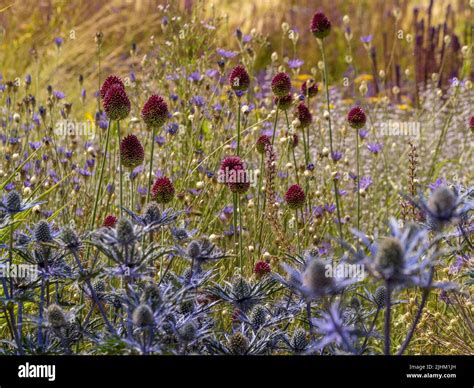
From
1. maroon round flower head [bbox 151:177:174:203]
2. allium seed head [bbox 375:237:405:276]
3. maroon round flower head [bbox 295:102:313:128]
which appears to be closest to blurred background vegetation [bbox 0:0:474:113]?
maroon round flower head [bbox 295:102:313:128]

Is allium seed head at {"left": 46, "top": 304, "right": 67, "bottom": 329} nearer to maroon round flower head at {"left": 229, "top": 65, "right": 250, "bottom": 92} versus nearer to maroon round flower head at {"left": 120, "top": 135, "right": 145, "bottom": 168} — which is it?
maroon round flower head at {"left": 120, "top": 135, "right": 145, "bottom": 168}

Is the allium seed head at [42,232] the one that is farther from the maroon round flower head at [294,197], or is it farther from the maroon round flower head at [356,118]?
the maroon round flower head at [356,118]

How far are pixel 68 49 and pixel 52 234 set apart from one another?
11.1 feet

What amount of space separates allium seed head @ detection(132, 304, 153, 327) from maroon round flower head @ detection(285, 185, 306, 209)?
932 millimetres

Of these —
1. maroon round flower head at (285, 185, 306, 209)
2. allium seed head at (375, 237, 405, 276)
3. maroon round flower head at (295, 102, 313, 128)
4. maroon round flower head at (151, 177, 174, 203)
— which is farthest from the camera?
maroon round flower head at (295, 102, 313, 128)

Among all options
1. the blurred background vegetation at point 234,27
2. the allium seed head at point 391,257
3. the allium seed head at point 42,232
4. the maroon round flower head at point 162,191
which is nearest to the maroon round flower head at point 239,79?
the maroon round flower head at point 162,191

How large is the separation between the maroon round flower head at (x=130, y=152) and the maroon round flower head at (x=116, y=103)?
6cm

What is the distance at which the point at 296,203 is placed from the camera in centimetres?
212

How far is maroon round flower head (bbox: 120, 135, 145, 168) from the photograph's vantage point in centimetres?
194

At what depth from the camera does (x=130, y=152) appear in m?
1.94

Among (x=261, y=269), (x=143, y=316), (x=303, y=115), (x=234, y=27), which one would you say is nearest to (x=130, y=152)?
(x=261, y=269)

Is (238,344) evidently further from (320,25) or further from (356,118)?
(320,25)

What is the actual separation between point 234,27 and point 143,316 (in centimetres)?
469

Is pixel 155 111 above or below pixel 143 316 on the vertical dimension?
above
